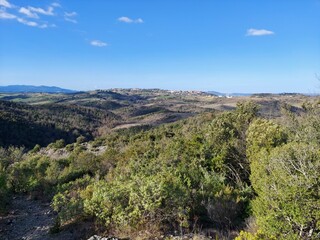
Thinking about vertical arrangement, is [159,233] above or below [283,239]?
below

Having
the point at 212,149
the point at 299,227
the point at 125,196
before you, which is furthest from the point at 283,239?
the point at 212,149

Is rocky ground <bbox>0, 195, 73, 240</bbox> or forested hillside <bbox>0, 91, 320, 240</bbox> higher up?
forested hillside <bbox>0, 91, 320, 240</bbox>

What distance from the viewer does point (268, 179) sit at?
6.36 metres

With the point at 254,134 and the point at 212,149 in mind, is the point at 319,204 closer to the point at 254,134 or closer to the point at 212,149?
the point at 254,134

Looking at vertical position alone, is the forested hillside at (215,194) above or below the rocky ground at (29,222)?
above

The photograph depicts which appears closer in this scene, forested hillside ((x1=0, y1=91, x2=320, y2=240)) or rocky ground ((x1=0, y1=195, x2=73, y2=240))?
forested hillside ((x1=0, y1=91, x2=320, y2=240))

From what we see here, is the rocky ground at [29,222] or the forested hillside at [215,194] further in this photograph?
the rocky ground at [29,222]

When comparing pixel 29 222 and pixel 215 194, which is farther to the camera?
pixel 29 222

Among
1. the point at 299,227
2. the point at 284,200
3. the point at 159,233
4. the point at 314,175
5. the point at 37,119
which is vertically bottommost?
the point at 37,119

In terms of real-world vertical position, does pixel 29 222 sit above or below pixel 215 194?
below

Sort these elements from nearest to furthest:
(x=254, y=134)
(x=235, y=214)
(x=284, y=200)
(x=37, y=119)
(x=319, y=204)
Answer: (x=319, y=204) → (x=284, y=200) → (x=235, y=214) → (x=254, y=134) → (x=37, y=119)

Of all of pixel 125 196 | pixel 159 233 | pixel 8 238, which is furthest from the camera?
pixel 8 238

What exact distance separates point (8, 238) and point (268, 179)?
8004mm

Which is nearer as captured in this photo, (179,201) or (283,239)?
(283,239)
